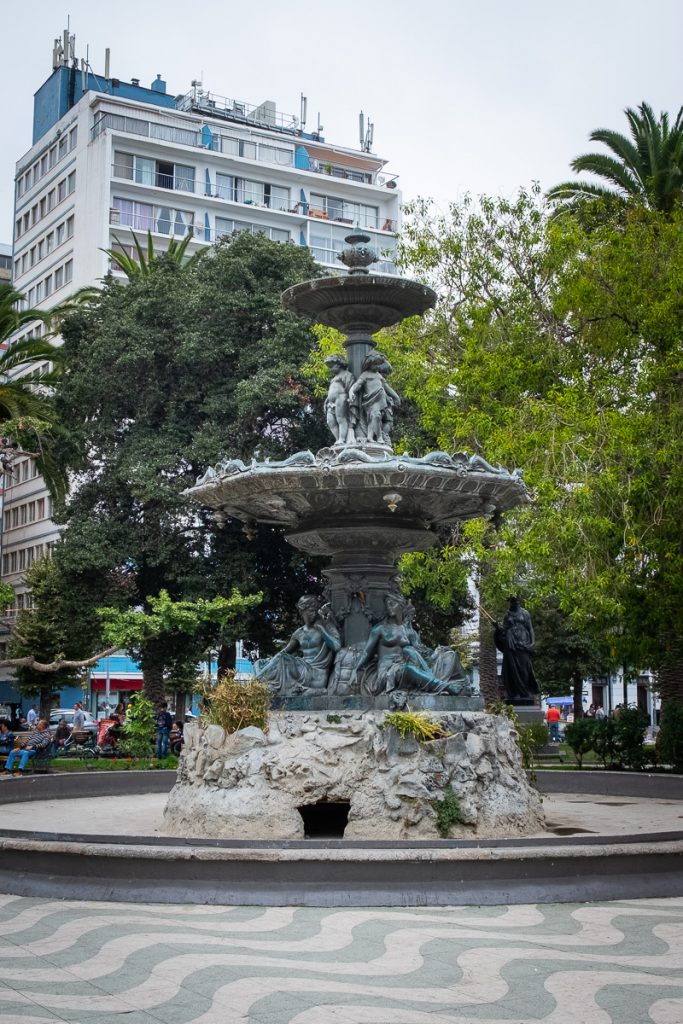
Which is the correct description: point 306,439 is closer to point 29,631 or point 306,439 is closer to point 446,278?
point 446,278

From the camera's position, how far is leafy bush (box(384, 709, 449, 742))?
997 centimetres

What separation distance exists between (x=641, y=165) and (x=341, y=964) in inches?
919

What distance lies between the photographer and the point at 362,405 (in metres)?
12.9

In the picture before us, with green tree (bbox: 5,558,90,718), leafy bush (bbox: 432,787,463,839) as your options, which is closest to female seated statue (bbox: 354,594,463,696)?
leafy bush (bbox: 432,787,463,839)

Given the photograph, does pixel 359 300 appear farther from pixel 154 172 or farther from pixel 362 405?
pixel 154 172

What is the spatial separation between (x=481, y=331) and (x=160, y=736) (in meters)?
10.7

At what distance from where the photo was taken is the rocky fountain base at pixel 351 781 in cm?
987

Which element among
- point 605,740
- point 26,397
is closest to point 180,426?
point 26,397

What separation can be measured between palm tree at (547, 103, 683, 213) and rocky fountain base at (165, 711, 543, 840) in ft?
57.3

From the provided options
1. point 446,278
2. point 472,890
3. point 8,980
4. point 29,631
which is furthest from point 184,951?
point 29,631

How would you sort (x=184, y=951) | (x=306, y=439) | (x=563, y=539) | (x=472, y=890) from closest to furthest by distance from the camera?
(x=184, y=951), (x=472, y=890), (x=563, y=539), (x=306, y=439)

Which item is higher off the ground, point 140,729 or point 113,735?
point 140,729

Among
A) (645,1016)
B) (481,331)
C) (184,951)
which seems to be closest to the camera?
(645,1016)

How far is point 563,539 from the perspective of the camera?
61.6ft
